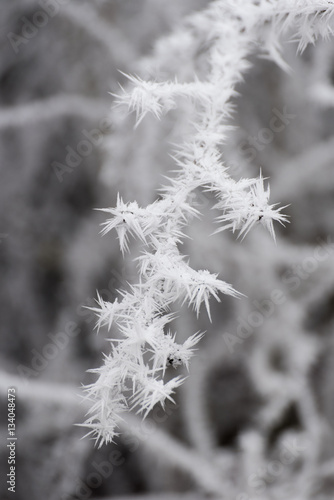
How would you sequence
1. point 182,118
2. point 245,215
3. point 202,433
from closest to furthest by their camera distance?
point 245,215, point 182,118, point 202,433

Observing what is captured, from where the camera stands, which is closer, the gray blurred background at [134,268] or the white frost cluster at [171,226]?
the white frost cluster at [171,226]

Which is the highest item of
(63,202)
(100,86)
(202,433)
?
(100,86)

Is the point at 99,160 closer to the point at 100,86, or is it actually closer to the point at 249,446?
the point at 100,86

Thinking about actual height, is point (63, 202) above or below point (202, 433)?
above

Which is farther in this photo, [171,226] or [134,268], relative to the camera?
[134,268]

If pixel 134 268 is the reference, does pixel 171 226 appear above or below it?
above

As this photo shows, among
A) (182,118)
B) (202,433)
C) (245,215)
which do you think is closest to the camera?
(245,215)

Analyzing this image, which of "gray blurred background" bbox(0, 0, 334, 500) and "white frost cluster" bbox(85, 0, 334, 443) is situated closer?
"white frost cluster" bbox(85, 0, 334, 443)

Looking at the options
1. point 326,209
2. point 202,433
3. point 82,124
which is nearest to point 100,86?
point 82,124
